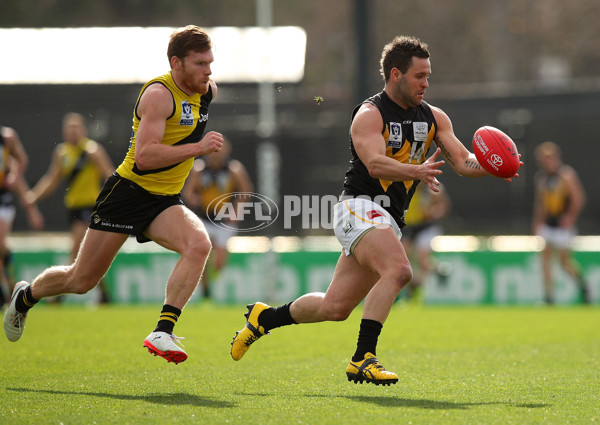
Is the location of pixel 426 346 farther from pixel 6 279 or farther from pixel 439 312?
pixel 6 279

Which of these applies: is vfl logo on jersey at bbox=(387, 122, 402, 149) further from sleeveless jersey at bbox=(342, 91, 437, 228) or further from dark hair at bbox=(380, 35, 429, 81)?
dark hair at bbox=(380, 35, 429, 81)

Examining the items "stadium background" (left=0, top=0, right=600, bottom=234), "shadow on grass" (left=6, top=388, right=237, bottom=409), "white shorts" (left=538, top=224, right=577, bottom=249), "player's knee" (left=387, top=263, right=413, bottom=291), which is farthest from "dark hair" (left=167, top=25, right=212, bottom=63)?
"white shorts" (left=538, top=224, right=577, bottom=249)

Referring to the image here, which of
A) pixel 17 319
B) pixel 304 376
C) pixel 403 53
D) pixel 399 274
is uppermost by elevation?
pixel 403 53

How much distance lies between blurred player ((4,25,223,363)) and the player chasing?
0.75 metres

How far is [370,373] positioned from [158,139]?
2.14 meters

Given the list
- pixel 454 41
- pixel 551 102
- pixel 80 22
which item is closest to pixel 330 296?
pixel 551 102

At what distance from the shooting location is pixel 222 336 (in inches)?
379

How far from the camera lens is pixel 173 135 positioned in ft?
22.0

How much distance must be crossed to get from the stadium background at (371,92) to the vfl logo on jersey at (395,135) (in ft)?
26.0

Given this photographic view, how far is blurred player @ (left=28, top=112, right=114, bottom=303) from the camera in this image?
13.1 meters

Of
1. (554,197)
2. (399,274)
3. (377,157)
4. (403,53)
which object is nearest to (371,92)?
(554,197)

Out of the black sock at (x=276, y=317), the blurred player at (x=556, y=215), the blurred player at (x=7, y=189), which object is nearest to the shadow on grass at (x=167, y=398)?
the black sock at (x=276, y=317)

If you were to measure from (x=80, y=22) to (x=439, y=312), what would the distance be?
1758 cm

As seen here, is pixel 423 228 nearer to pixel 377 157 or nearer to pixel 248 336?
pixel 248 336
